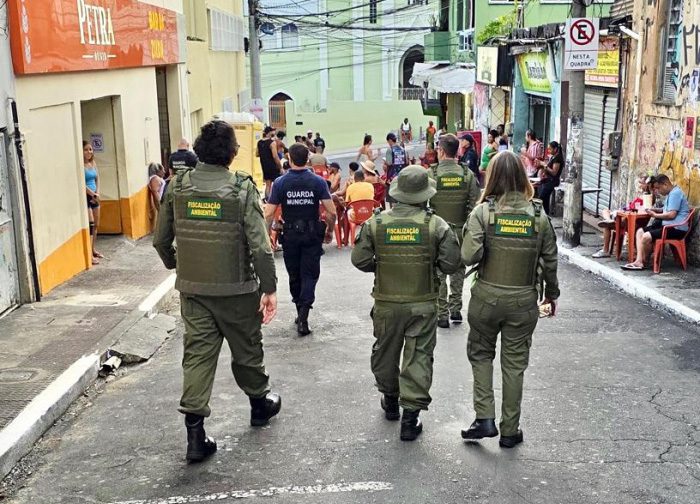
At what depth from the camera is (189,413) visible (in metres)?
5.00

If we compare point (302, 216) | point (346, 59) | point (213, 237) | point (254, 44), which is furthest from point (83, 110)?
point (346, 59)

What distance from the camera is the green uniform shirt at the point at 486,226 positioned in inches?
200

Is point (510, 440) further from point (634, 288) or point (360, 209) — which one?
point (360, 209)

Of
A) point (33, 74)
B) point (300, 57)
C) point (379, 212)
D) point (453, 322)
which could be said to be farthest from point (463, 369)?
point (300, 57)

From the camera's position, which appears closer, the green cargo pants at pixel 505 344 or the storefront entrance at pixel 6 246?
the green cargo pants at pixel 505 344

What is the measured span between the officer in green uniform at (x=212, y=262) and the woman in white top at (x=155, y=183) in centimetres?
905

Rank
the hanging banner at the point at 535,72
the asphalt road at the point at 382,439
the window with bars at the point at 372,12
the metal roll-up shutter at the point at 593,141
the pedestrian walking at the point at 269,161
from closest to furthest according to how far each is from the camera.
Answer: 1. the asphalt road at the point at 382,439
2. the metal roll-up shutter at the point at 593,141
3. the pedestrian walking at the point at 269,161
4. the hanging banner at the point at 535,72
5. the window with bars at the point at 372,12

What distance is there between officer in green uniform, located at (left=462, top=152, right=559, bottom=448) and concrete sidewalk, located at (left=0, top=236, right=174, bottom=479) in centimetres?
294

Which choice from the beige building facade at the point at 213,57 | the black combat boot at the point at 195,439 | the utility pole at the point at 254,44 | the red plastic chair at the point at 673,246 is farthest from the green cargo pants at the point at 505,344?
the utility pole at the point at 254,44

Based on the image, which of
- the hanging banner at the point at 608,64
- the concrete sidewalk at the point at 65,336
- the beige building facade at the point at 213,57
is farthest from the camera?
the beige building facade at the point at 213,57

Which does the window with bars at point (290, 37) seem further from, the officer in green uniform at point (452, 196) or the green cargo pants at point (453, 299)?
the green cargo pants at point (453, 299)

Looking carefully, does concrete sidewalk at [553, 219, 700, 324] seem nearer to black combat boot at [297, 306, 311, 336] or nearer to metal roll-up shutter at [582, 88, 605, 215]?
black combat boot at [297, 306, 311, 336]

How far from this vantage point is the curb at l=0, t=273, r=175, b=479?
5219mm

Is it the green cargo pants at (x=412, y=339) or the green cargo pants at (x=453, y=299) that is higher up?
the green cargo pants at (x=412, y=339)
